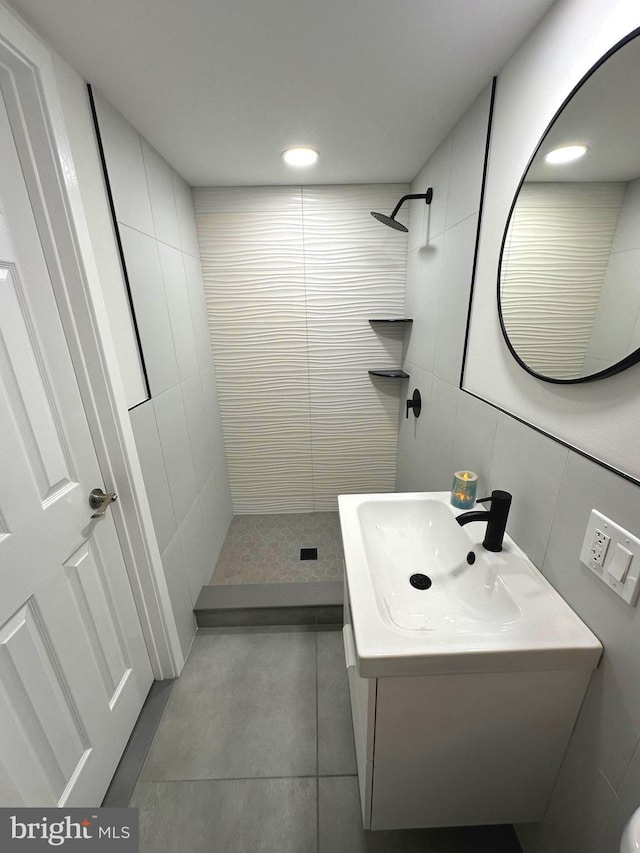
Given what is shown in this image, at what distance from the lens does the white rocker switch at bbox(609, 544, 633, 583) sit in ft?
1.94

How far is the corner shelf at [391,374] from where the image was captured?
1.99 m

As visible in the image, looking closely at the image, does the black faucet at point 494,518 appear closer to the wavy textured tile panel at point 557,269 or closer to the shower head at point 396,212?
the wavy textured tile panel at point 557,269

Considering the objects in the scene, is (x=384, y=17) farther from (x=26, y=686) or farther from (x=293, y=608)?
(x=293, y=608)

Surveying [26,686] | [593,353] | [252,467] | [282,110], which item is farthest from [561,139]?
[252,467]

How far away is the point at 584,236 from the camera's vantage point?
2.29 feet

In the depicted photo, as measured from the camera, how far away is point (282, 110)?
44.5 inches

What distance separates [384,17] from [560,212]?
2.05 feet

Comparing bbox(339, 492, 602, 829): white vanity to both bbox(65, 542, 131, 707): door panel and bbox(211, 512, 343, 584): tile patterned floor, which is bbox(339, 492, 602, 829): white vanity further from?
bbox(211, 512, 343, 584): tile patterned floor

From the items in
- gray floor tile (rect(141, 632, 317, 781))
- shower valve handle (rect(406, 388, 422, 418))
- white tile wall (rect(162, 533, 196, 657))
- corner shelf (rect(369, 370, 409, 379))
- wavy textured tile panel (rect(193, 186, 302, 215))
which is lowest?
gray floor tile (rect(141, 632, 317, 781))

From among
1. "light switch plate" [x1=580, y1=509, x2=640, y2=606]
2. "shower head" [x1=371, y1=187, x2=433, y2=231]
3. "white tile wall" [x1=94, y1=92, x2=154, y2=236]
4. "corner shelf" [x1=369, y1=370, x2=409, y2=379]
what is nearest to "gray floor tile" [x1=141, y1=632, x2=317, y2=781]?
"light switch plate" [x1=580, y1=509, x2=640, y2=606]

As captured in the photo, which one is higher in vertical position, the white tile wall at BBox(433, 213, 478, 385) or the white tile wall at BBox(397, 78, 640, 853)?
the white tile wall at BBox(433, 213, 478, 385)

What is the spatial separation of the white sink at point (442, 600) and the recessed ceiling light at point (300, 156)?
1.48m

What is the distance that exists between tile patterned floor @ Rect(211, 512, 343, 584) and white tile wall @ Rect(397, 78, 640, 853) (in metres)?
1.16

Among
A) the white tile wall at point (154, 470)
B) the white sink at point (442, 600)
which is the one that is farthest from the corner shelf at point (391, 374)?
the white tile wall at point (154, 470)
